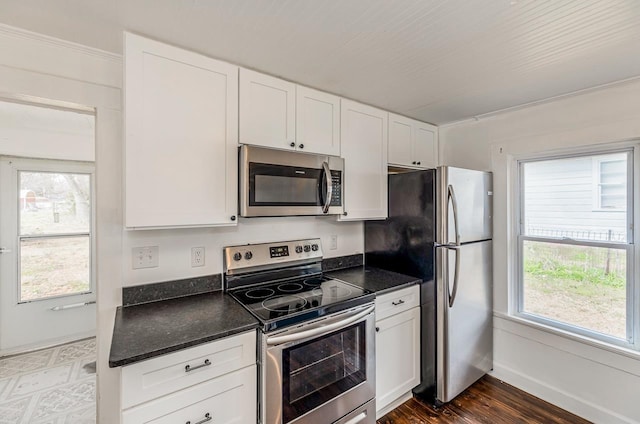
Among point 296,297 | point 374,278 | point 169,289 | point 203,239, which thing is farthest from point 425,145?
point 169,289

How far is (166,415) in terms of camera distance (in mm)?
1181

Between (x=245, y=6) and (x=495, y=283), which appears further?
(x=495, y=283)

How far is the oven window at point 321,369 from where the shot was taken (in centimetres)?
146

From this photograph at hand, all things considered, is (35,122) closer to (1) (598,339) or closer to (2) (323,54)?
(2) (323,54)

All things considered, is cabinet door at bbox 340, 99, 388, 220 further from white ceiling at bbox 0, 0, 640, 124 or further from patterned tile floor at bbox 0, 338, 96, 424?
patterned tile floor at bbox 0, 338, 96, 424

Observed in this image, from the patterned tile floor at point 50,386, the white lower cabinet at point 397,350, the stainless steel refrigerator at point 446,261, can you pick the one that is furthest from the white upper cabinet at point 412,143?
the patterned tile floor at point 50,386

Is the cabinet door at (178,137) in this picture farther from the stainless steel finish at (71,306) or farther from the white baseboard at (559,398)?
the stainless steel finish at (71,306)

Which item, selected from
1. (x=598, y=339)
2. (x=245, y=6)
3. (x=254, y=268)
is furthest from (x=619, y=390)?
(x=245, y=6)

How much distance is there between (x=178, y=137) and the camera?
1.48 m

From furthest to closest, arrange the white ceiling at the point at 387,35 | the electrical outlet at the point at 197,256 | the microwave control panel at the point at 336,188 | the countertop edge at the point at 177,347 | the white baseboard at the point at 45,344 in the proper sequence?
the white baseboard at the point at 45,344
the microwave control panel at the point at 336,188
the electrical outlet at the point at 197,256
the white ceiling at the point at 387,35
the countertop edge at the point at 177,347

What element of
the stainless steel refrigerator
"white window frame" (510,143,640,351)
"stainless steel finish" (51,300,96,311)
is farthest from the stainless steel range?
"stainless steel finish" (51,300,96,311)

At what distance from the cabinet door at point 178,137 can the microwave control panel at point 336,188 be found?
2.27 feet

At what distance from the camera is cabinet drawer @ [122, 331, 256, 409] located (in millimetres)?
1124

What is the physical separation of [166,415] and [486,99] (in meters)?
2.79
